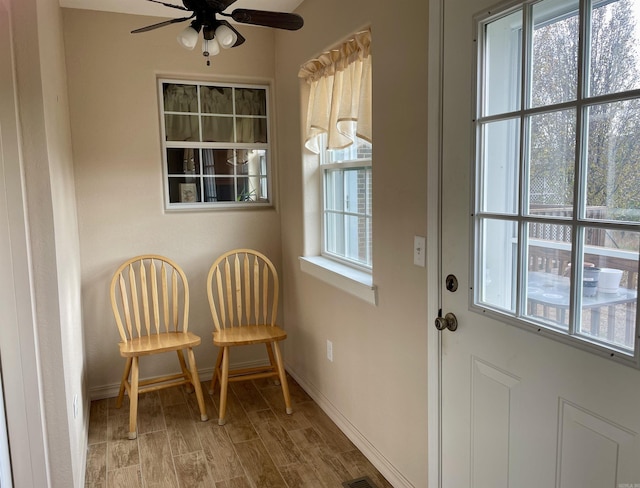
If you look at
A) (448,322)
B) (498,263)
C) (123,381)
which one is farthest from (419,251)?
(123,381)

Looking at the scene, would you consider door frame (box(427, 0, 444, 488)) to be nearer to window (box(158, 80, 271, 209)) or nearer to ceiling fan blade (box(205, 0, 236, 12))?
ceiling fan blade (box(205, 0, 236, 12))

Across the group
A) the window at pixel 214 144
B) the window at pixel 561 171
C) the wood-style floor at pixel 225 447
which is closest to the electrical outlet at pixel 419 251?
the window at pixel 561 171

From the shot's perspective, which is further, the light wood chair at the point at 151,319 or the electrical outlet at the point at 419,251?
the light wood chair at the point at 151,319

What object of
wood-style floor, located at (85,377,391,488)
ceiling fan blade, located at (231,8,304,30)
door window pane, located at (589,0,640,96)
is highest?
ceiling fan blade, located at (231,8,304,30)

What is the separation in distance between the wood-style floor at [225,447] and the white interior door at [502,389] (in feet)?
2.74

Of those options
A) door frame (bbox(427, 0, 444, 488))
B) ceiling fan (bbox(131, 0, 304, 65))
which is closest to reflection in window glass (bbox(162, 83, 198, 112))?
ceiling fan (bbox(131, 0, 304, 65))

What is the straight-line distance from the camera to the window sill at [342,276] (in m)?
2.47

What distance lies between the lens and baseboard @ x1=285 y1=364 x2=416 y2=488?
233cm

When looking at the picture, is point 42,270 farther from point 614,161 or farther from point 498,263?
point 614,161

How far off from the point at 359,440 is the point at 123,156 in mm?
2329

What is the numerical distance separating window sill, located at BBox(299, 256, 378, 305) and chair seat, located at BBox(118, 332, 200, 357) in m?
0.85

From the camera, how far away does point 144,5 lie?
3.17 meters

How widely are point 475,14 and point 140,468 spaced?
2542 millimetres

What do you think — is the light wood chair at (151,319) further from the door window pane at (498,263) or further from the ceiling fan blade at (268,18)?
the door window pane at (498,263)
